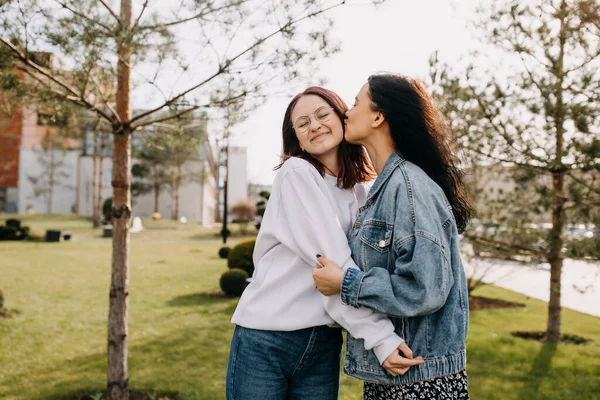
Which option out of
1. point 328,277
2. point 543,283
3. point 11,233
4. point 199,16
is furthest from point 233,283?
point 11,233

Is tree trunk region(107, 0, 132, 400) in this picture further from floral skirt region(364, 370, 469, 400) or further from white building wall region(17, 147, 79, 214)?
white building wall region(17, 147, 79, 214)

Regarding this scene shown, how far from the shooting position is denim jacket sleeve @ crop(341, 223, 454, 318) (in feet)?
5.40

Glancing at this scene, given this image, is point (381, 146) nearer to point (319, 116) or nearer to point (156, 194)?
point (319, 116)

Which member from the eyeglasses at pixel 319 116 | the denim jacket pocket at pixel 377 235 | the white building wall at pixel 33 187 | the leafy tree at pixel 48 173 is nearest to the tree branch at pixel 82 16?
the eyeglasses at pixel 319 116

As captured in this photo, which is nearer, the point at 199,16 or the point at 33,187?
the point at 199,16

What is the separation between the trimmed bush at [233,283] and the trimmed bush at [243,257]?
1405 mm

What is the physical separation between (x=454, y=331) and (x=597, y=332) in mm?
8380

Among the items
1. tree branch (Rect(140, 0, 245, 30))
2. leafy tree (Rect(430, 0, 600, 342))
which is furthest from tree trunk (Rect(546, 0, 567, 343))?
tree branch (Rect(140, 0, 245, 30))

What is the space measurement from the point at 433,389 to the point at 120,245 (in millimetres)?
2913

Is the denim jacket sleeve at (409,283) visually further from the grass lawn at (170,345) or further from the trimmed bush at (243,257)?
the trimmed bush at (243,257)

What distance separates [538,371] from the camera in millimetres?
6293

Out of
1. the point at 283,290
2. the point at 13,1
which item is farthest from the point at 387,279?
the point at 13,1

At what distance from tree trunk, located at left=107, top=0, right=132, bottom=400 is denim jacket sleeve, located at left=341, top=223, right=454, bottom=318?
9.01 feet

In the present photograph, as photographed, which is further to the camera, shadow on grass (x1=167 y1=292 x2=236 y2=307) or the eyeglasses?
shadow on grass (x1=167 y1=292 x2=236 y2=307)
